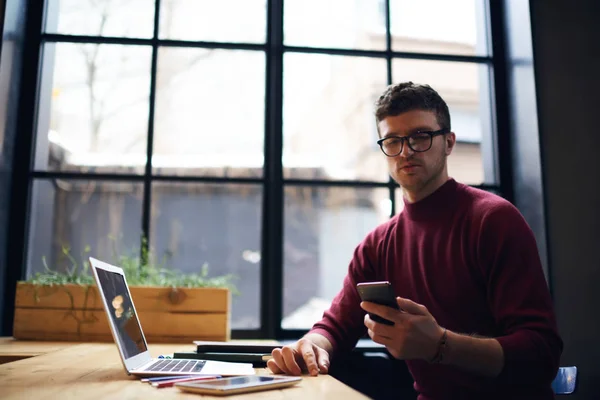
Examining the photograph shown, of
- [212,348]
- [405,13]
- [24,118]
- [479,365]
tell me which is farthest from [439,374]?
[24,118]

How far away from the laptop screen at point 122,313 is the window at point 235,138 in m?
1.03

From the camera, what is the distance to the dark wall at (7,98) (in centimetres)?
238

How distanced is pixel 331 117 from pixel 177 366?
1714mm

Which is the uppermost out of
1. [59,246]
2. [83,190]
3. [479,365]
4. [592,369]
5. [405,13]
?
[405,13]

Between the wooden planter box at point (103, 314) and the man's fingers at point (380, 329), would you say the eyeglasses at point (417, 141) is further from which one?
the wooden planter box at point (103, 314)

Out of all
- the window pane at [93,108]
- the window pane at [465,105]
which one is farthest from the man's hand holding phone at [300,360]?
the window pane at [465,105]

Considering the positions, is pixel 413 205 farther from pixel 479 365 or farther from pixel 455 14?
pixel 455 14

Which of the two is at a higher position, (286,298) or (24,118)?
(24,118)

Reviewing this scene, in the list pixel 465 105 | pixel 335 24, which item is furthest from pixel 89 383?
pixel 465 105

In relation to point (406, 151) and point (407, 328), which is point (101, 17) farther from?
point (407, 328)

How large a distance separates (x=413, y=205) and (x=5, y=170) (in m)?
1.78

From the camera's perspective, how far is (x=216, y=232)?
2.64 metres

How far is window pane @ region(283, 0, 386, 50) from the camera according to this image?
Result: 9.20 feet

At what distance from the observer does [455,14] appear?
2.98 meters
